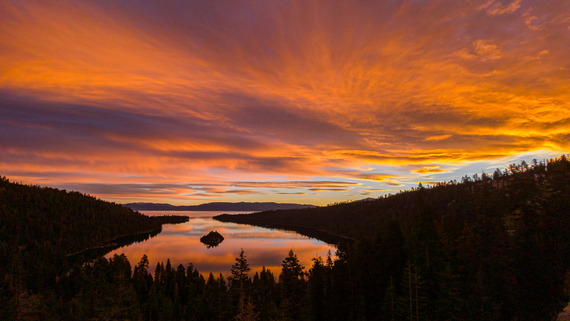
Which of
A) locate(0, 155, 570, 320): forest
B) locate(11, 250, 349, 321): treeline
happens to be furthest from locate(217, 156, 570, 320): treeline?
locate(11, 250, 349, 321): treeline

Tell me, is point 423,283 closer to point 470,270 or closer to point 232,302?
point 470,270

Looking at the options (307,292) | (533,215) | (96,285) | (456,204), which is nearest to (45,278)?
(96,285)

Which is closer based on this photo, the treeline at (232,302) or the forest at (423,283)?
the forest at (423,283)

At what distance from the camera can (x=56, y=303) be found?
238 ft

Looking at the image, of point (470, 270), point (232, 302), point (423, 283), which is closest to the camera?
point (423, 283)

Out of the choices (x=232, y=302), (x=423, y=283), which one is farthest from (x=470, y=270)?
(x=232, y=302)

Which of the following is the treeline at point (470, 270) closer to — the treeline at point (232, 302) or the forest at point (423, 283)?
the forest at point (423, 283)

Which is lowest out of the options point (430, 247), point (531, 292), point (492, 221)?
point (531, 292)

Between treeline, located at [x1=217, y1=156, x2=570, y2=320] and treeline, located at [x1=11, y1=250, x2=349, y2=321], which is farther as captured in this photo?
treeline, located at [x1=11, y1=250, x2=349, y2=321]

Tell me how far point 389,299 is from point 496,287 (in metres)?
16.8

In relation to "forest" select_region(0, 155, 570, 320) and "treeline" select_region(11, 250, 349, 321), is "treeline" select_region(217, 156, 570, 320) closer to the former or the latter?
"forest" select_region(0, 155, 570, 320)

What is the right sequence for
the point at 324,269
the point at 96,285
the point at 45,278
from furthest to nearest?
the point at 45,278
the point at 96,285
the point at 324,269

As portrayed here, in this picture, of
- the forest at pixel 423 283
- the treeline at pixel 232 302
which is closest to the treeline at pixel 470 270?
the forest at pixel 423 283

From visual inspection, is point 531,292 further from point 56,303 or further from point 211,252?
point 211,252
